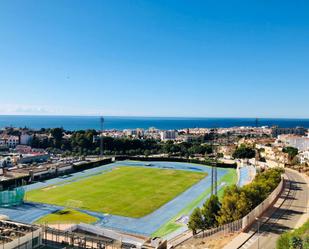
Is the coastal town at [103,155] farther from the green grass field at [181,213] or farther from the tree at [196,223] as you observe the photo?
the tree at [196,223]

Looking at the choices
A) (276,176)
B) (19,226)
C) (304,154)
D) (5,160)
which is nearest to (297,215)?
(276,176)

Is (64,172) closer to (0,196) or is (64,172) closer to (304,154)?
(0,196)

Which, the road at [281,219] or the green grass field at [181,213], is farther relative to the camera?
the green grass field at [181,213]

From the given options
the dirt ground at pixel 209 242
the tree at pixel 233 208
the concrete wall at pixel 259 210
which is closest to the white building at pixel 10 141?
the concrete wall at pixel 259 210

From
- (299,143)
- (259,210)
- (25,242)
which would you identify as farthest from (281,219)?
(299,143)

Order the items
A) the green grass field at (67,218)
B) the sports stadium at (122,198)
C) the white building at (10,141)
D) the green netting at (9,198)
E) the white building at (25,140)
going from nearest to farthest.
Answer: the green grass field at (67,218)
the sports stadium at (122,198)
the green netting at (9,198)
the white building at (10,141)
the white building at (25,140)

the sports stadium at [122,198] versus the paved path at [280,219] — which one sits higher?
the paved path at [280,219]

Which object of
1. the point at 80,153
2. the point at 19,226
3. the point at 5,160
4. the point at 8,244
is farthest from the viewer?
the point at 80,153
